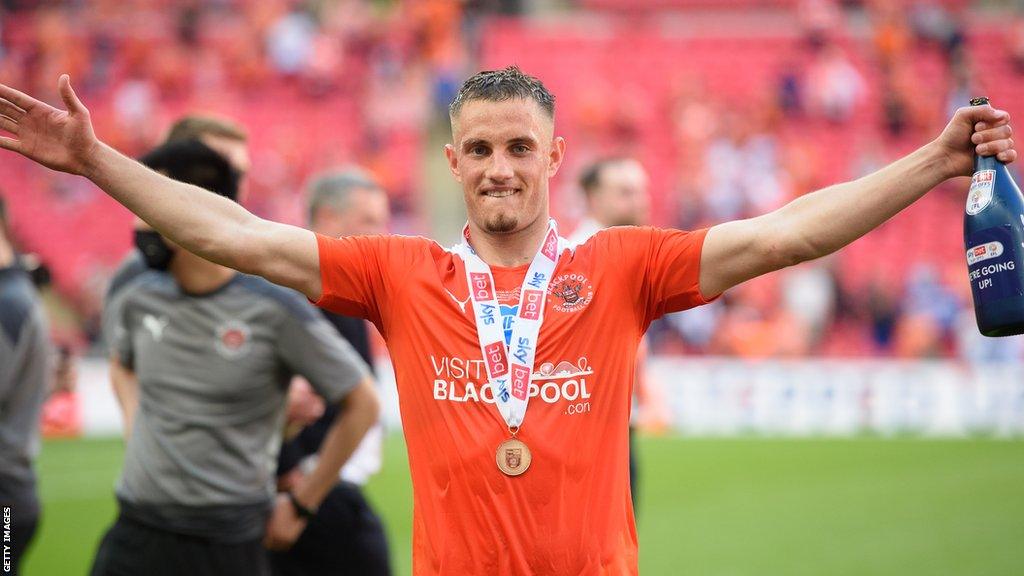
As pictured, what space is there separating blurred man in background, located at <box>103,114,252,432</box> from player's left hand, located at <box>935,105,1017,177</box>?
2.73m

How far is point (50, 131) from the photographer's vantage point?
3.36 metres

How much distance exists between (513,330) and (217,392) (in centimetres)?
163

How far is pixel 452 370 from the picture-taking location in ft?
11.3

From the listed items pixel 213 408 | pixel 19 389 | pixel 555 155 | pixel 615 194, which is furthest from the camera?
pixel 615 194

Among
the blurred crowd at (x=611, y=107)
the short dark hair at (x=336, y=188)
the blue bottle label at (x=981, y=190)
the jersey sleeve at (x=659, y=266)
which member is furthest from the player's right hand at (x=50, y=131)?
the blurred crowd at (x=611, y=107)

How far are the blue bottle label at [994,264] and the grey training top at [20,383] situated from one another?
3.84 metres

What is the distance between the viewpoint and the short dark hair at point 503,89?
11.5 ft

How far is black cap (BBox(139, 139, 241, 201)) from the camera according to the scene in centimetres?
462

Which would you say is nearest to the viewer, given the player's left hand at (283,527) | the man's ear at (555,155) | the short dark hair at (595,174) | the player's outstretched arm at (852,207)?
the player's outstretched arm at (852,207)

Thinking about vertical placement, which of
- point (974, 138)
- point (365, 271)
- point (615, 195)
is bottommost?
point (365, 271)

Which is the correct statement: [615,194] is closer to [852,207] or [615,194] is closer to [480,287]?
[480,287]

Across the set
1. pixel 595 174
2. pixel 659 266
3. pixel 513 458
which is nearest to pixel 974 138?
pixel 659 266

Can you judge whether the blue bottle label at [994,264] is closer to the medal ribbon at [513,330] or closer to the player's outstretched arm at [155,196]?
the medal ribbon at [513,330]

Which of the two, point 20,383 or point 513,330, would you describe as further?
point 20,383
